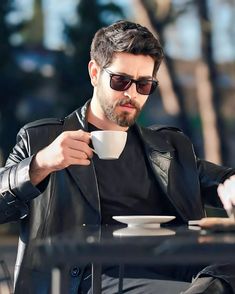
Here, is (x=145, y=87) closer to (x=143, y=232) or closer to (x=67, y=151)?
(x=67, y=151)

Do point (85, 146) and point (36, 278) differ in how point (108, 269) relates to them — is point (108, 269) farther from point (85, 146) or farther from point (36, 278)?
point (85, 146)

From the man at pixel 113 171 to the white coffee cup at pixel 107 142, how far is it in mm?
26

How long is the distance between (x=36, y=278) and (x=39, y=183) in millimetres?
281

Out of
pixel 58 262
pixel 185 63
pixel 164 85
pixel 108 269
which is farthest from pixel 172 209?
pixel 185 63

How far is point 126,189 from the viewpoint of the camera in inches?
110

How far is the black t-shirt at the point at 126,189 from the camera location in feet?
9.02

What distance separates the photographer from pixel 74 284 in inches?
98.3

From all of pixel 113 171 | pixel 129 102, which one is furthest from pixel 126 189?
pixel 129 102

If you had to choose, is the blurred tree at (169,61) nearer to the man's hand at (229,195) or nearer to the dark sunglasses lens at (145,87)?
the dark sunglasses lens at (145,87)

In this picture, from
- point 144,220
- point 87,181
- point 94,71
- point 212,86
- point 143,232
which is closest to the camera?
point 143,232

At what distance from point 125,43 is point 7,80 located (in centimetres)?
1315

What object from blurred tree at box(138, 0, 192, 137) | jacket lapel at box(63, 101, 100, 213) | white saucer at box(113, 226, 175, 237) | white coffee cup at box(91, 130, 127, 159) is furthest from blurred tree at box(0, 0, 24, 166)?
white saucer at box(113, 226, 175, 237)

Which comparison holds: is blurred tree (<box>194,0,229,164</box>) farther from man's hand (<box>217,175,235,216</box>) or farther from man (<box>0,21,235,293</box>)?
man's hand (<box>217,175,235,216</box>)

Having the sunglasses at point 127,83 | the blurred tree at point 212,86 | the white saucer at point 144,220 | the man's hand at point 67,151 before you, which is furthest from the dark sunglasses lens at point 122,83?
the blurred tree at point 212,86
